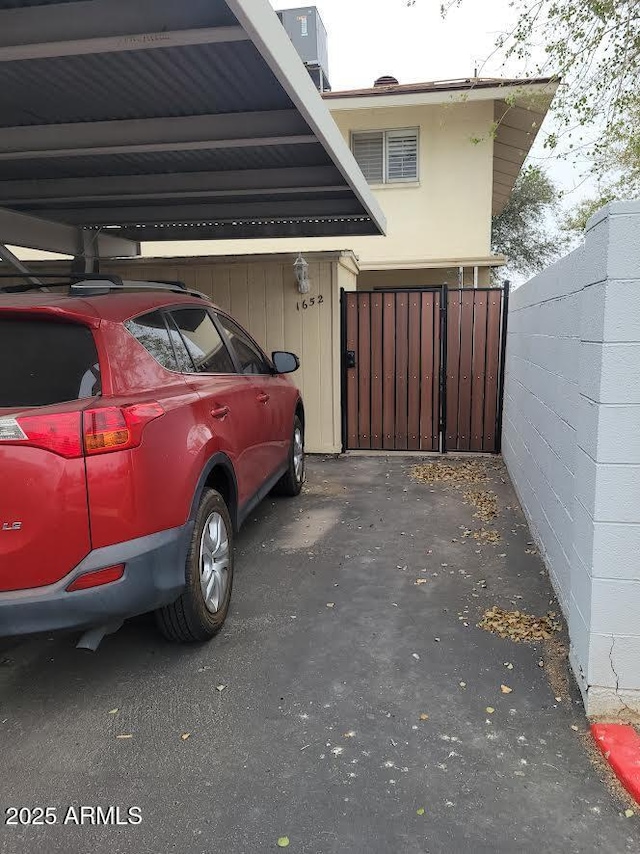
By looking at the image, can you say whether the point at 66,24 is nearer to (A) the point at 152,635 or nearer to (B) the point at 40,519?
(B) the point at 40,519

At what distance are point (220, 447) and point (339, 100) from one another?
29.9ft

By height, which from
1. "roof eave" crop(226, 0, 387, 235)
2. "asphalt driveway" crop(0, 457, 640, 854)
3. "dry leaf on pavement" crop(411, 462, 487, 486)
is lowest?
"asphalt driveway" crop(0, 457, 640, 854)

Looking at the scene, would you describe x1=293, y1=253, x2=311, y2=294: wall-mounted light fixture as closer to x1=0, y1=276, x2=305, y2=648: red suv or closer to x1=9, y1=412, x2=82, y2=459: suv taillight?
x1=0, y1=276, x2=305, y2=648: red suv

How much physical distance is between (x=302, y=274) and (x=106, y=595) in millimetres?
5722

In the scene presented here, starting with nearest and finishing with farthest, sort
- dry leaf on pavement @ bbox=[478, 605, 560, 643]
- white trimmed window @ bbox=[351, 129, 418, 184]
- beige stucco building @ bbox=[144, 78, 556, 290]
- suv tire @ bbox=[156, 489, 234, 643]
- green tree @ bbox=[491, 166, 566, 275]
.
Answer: suv tire @ bbox=[156, 489, 234, 643], dry leaf on pavement @ bbox=[478, 605, 560, 643], beige stucco building @ bbox=[144, 78, 556, 290], white trimmed window @ bbox=[351, 129, 418, 184], green tree @ bbox=[491, 166, 566, 275]

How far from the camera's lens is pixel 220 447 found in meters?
3.48

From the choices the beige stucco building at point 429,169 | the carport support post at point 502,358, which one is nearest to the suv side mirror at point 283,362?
the carport support post at point 502,358

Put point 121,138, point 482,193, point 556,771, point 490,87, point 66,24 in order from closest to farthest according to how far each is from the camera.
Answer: point 556,771 → point 66,24 → point 121,138 → point 490,87 → point 482,193

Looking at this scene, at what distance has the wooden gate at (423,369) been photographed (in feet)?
25.4

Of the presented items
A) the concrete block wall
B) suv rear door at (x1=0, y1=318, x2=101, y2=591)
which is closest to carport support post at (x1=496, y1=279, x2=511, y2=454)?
the concrete block wall

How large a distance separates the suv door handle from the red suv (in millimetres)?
15

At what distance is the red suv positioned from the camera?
7.97 ft

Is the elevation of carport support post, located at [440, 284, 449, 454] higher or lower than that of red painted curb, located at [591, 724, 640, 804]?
higher

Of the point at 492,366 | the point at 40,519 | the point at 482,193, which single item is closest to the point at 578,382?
the point at 40,519
